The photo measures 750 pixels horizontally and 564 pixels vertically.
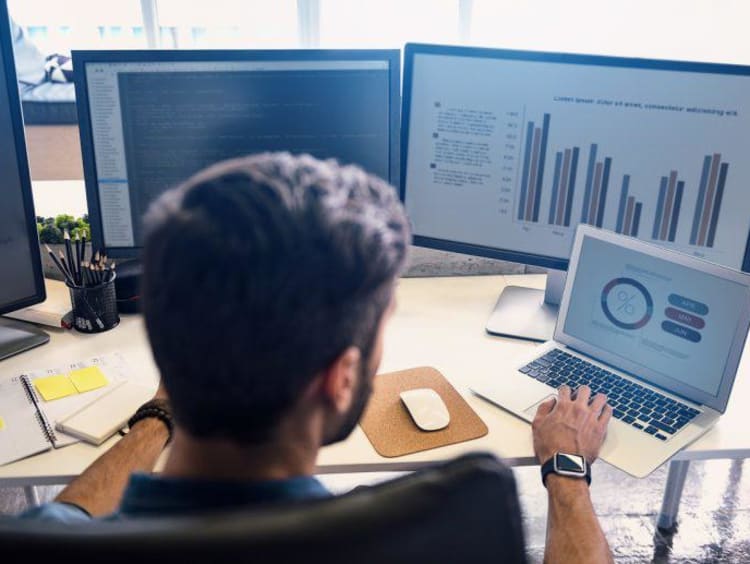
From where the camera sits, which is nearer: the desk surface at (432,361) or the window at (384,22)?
the desk surface at (432,361)

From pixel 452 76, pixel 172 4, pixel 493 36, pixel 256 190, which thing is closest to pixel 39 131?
pixel 172 4

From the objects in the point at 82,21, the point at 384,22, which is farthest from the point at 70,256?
the point at 82,21

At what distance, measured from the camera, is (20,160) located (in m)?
1.40

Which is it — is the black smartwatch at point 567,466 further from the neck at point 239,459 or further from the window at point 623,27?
the window at point 623,27

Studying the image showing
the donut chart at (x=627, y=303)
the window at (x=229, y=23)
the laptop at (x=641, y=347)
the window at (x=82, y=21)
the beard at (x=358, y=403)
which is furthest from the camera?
the window at (x=82, y=21)

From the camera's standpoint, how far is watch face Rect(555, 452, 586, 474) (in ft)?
3.66

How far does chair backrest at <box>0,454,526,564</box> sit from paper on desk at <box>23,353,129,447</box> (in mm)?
790

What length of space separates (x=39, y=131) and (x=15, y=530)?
4.87 m

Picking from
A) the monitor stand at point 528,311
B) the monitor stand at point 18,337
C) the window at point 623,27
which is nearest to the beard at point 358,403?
the monitor stand at point 528,311

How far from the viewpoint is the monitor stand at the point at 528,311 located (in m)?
1.51

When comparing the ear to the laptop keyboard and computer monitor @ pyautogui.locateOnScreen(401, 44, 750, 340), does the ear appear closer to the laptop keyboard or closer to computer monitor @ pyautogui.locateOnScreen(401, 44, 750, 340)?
the laptop keyboard

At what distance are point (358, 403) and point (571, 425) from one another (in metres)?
0.56

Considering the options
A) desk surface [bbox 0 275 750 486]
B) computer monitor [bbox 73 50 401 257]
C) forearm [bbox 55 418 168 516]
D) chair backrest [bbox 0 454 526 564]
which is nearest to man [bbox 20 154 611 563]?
Answer: chair backrest [bbox 0 454 526 564]

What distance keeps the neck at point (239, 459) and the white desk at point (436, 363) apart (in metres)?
0.45
